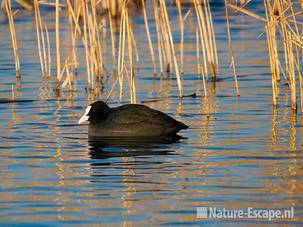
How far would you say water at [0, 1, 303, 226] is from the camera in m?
7.62

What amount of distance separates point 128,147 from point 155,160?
38.8 inches

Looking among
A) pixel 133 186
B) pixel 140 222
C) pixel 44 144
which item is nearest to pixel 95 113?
pixel 44 144

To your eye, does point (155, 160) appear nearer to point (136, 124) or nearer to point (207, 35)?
point (136, 124)

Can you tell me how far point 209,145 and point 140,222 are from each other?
126 inches

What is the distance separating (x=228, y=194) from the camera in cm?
799

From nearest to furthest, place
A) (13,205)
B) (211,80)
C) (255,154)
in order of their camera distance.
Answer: (13,205)
(255,154)
(211,80)

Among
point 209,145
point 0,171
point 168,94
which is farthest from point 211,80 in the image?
point 0,171

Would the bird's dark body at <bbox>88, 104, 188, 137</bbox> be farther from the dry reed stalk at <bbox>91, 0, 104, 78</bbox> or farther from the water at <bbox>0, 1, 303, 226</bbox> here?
the dry reed stalk at <bbox>91, 0, 104, 78</bbox>

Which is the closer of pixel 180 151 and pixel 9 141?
pixel 180 151

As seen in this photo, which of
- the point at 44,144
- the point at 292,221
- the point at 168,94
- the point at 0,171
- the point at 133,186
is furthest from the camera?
the point at 168,94

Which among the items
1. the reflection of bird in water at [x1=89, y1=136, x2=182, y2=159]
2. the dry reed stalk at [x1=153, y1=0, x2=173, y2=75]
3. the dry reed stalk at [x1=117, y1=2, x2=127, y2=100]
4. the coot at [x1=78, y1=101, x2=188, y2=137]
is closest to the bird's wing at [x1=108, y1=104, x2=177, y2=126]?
the coot at [x1=78, y1=101, x2=188, y2=137]

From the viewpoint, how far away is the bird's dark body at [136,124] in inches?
438

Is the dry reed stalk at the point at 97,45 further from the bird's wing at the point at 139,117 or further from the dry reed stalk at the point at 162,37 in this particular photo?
the bird's wing at the point at 139,117

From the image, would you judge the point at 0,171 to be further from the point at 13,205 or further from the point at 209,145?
the point at 209,145
